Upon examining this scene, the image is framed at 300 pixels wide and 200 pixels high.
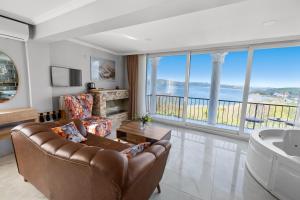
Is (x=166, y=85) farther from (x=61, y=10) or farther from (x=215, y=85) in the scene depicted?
(x=61, y=10)

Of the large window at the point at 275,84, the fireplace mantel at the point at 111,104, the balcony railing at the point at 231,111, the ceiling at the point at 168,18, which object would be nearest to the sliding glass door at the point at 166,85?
the balcony railing at the point at 231,111

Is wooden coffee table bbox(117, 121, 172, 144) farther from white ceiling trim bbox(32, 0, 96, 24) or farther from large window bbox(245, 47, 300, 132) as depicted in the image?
large window bbox(245, 47, 300, 132)

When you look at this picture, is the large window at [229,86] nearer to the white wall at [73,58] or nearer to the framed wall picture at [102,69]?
the framed wall picture at [102,69]

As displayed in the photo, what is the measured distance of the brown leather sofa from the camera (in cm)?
90

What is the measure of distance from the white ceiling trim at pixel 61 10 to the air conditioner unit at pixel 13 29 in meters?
0.21

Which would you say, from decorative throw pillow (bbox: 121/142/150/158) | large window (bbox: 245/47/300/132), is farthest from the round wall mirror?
large window (bbox: 245/47/300/132)

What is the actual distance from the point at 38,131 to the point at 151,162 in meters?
1.18

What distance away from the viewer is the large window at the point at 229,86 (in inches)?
138

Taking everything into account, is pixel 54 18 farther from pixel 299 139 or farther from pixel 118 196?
pixel 299 139

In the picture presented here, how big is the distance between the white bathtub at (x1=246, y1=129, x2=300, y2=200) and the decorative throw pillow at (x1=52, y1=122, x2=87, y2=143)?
2.61m

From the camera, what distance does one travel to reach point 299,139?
2.49 metres

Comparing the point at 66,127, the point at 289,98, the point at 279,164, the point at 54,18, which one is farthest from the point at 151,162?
the point at 289,98

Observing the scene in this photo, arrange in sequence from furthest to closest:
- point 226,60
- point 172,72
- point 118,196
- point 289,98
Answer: point 172,72
point 226,60
point 289,98
point 118,196

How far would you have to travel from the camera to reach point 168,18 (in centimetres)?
215
